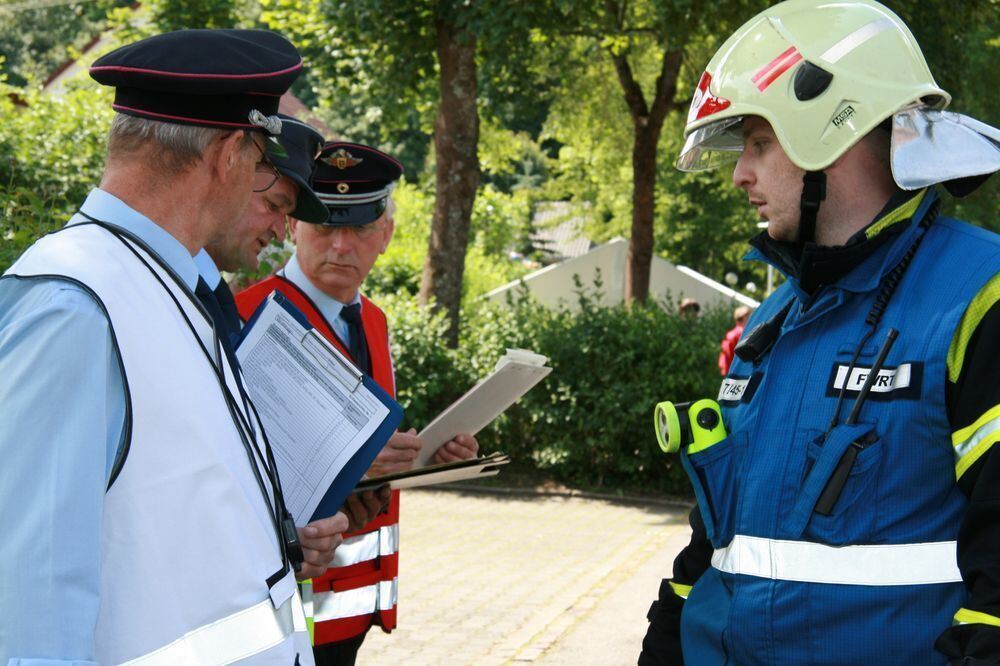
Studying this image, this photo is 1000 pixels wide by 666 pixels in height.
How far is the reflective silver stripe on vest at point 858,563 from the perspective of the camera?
218cm

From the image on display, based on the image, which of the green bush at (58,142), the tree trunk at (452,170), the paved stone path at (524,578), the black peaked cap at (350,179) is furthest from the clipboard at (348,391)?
the tree trunk at (452,170)

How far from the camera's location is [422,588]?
8242 millimetres

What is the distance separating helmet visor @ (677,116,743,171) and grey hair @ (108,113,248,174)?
1235 millimetres

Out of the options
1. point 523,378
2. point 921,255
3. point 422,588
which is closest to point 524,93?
point 422,588

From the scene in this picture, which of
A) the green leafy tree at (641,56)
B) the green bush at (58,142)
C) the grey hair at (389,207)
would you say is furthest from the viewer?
the green bush at (58,142)

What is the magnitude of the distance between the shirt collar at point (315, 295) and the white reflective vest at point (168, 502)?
2.08 meters

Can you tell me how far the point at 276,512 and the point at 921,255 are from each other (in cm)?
140

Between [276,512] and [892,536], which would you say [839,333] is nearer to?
[892,536]

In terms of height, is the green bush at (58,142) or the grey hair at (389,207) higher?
the grey hair at (389,207)

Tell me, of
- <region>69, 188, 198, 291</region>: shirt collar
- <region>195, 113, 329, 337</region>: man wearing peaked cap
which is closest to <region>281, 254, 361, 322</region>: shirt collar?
<region>195, 113, 329, 337</region>: man wearing peaked cap

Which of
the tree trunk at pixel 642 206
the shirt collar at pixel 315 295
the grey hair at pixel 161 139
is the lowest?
the tree trunk at pixel 642 206

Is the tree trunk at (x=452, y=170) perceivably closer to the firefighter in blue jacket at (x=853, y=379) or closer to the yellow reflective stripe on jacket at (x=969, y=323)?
the firefighter in blue jacket at (x=853, y=379)

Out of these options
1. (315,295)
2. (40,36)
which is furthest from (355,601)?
(40,36)

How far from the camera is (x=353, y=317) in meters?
4.21
